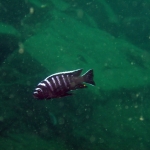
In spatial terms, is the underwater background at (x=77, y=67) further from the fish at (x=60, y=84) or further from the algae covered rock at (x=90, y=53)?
the fish at (x=60, y=84)

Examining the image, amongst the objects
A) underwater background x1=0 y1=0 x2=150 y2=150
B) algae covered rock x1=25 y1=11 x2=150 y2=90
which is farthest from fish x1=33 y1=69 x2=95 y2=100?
algae covered rock x1=25 y1=11 x2=150 y2=90

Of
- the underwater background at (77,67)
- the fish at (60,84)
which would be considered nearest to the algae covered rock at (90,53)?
the underwater background at (77,67)

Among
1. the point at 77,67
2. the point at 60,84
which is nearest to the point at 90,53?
the point at 77,67

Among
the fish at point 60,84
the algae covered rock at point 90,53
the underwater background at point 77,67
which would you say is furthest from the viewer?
the algae covered rock at point 90,53

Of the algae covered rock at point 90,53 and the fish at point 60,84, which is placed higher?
the fish at point 60,84

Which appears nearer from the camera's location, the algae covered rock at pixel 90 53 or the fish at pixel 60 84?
the fish at pixel 60 84

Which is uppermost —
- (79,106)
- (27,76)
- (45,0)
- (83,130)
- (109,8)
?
(45,0)

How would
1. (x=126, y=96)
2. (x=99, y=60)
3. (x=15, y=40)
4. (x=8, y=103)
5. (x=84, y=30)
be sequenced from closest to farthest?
(x=8, y=103) → (x=15, y=40) → (x=126, y=96) → (x=99, y=60) → (x=84, y=30)

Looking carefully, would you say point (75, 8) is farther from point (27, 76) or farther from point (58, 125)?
point (58, 125)

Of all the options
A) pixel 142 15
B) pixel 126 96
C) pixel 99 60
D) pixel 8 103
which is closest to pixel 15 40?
pixel 8 103
